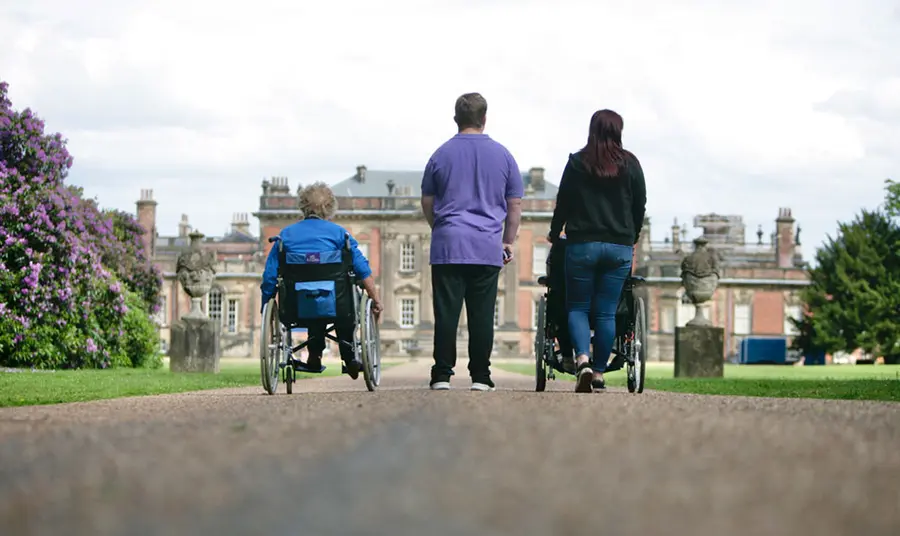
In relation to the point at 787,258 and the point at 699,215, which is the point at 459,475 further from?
the point at 699,215

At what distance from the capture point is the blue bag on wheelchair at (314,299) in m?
8.40

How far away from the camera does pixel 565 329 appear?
857cm

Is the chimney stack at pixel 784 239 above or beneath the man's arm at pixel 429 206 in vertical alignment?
above

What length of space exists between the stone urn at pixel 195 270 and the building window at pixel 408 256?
1846 inches

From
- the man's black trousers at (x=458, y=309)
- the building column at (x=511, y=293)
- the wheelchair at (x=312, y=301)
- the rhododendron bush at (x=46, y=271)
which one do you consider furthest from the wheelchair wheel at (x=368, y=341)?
the building column at (x=511, y=293)

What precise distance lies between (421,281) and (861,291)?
81.5 feet

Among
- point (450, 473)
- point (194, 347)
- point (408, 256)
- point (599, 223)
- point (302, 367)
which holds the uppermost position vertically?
point (408, 256)

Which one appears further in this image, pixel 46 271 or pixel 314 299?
pixel 46 271

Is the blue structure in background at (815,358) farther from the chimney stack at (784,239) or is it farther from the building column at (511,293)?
the building column at (511,293)

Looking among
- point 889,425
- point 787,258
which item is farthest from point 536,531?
point 787,258

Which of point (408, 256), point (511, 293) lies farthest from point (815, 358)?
point (408, 256)

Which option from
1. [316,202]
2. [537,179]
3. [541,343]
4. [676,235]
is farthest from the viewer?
[676,235]

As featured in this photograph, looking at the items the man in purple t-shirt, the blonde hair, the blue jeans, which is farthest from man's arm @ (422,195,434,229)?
the blue jeans

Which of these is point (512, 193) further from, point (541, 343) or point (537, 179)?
point (537, 179)
